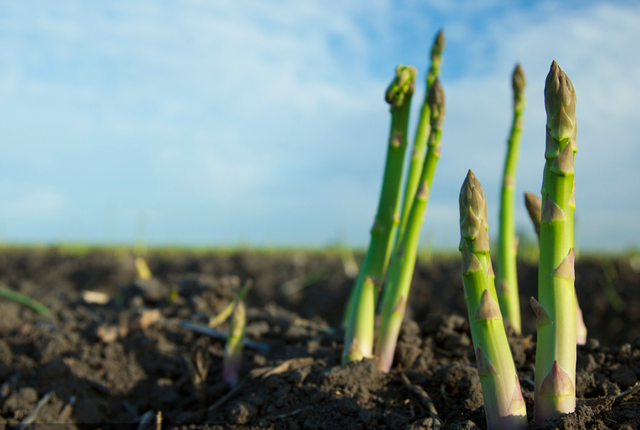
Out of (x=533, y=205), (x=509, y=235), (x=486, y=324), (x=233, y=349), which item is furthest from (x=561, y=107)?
(x=233, y=349)

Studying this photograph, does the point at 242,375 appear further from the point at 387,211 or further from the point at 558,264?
the point at 558,264

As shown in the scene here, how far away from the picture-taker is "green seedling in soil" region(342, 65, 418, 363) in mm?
2326

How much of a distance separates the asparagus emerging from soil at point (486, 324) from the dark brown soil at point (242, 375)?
11 cm

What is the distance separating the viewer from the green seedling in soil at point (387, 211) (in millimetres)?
2326

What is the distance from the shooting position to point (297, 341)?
117 inches

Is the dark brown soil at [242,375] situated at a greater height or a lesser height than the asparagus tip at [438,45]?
lesser

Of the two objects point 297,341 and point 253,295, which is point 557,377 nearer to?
point 297,341

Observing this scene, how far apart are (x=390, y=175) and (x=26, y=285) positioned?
539 centimetres

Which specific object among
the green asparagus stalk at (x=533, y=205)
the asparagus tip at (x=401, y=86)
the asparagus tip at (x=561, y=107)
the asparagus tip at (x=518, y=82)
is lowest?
the green asparagus stalk at (x=533, y=205)

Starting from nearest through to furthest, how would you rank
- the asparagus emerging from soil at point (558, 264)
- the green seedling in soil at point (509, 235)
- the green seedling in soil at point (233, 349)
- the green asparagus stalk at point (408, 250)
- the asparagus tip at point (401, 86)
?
1. the asparagus emerging from soil at point (558, 264)
2. the green asparagus stalk at point (408, 250)
3. the asparagus tip at point (401, 86)
4. the green seedling in soil at point (233, 349)
5. the green seedling in soil at point (509, 235)

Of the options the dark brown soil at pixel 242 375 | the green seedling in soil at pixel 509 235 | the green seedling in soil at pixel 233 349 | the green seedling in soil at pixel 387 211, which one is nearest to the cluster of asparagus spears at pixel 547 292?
the dark brown soil at pixel 242 375

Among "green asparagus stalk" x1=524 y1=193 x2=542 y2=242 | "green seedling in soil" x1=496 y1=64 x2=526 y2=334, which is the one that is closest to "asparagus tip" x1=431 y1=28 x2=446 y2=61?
"green seedling in soil" x1=496 y1=64 x2=526 y2=334

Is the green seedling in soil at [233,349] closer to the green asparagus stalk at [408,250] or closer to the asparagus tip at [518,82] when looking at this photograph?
the green asparagus stalk at [408,250]

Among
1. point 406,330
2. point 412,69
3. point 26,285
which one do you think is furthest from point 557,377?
point 26,285
